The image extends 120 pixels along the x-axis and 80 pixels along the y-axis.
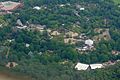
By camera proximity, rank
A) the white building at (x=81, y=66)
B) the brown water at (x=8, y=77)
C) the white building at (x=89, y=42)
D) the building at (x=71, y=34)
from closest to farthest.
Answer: the brown water at (x=8, y=77) → the white building at (x=81, y=66) → the white building at (x=89, y=42) → the building at (x=71, y=34)

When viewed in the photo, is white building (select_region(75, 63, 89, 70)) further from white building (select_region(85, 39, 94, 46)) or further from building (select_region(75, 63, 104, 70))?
white building (select_region(85, 39, 94, 46))

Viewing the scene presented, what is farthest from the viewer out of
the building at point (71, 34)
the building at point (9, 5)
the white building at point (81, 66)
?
the building at point (9, 5)

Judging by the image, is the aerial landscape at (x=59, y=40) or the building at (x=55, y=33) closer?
the aerial landscape at (x=59, y=40)

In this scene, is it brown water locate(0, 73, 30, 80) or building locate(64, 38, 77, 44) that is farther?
building locate(64, 38, 77, 44)

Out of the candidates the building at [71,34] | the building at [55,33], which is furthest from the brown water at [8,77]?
the building at [71,34]

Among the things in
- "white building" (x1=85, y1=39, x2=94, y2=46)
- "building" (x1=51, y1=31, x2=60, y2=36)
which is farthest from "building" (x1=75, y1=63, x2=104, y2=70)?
"building" (x1=51, y1=31, x2=60, y2=36)

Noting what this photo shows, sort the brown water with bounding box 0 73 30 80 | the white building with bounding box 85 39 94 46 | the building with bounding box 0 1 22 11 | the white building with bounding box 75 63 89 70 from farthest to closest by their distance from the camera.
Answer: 1. the building with bounding box 0 1 22 11
2. the white building with bounding box 85 39 94 46
3. the white building with bounding box 75 63 89 70
4. the brown water with bounding box 0 73 30 80

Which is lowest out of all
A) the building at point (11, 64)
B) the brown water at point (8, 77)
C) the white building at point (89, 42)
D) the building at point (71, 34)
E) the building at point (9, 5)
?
the building at point (9, 5)

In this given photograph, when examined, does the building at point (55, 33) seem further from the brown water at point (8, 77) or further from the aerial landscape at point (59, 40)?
the brown water at point (8, 77)
